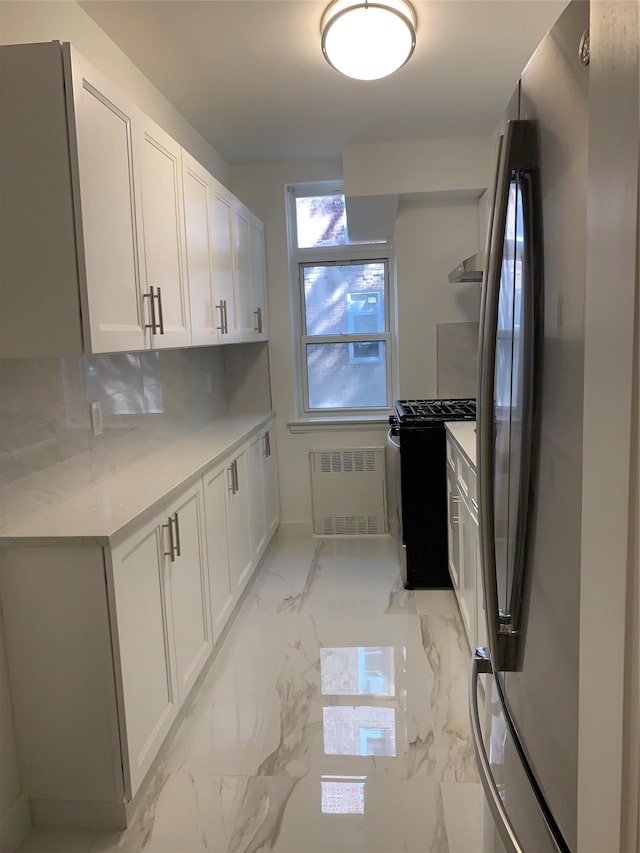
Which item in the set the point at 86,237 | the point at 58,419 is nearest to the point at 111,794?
the point at 58,419

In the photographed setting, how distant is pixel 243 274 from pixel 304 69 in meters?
1.22

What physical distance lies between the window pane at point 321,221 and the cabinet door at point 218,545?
7.18 feet

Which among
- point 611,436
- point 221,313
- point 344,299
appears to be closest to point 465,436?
point 221,313

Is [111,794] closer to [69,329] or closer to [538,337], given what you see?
[69,329]

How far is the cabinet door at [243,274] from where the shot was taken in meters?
3.55

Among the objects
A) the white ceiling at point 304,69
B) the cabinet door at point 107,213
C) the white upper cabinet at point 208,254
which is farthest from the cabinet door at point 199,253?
the cabinet door at point 107,213

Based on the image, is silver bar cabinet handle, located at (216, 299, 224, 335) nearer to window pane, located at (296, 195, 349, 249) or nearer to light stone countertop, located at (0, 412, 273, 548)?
light stone countertop, located at (0, 412, 273, 548)

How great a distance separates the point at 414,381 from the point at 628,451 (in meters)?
3.75

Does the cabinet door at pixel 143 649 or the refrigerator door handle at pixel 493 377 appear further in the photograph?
the cabinet door at pixel 143 649

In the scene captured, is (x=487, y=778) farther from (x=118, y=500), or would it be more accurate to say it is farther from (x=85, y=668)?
(x=118, y=500)

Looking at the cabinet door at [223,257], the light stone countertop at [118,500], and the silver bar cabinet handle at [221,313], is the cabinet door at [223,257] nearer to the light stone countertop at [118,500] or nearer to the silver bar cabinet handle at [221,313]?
the silver bar cabinet handle at [221,313]

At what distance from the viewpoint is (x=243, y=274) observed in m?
3.69

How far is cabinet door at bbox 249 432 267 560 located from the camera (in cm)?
→ 359

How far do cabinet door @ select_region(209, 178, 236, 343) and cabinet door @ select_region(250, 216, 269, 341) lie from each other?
515 mm
